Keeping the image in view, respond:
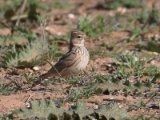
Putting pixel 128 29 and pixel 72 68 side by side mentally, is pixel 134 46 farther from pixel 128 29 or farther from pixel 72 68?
pixel 72 68

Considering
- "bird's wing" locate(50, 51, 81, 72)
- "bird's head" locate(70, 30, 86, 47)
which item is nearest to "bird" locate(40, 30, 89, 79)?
"bird's wing" locate(50, 51, 81, 72)

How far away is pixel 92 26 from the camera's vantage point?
1360 centimetres

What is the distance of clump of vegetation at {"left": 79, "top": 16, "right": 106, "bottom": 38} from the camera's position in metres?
13.5

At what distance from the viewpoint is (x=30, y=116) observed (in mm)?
8227

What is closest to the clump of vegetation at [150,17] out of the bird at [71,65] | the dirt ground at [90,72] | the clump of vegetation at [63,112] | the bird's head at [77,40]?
the dirt ground at [90,72]

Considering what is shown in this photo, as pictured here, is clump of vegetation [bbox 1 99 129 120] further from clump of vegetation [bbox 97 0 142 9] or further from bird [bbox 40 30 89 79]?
clump of vegetation [bbox 97 0 142 9]

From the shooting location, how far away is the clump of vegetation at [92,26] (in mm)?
13461

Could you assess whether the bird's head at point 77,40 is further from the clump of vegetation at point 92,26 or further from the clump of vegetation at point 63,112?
the clump of vegetation at point 92,26

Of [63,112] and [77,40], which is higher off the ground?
[77,40]

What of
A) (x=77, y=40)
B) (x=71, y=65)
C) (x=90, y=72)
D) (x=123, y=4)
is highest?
(x=77, y=40)

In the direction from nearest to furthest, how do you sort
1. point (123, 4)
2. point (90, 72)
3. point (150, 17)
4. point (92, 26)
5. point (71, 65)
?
point (71, 65), point (90, 72), point (92, 26), point (150, 17), point (123, 4)

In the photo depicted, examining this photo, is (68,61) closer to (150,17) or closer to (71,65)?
(71,65)

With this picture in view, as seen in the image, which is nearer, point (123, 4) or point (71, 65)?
point (71, 65)

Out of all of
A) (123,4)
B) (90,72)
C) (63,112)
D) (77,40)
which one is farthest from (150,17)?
(63,112)
